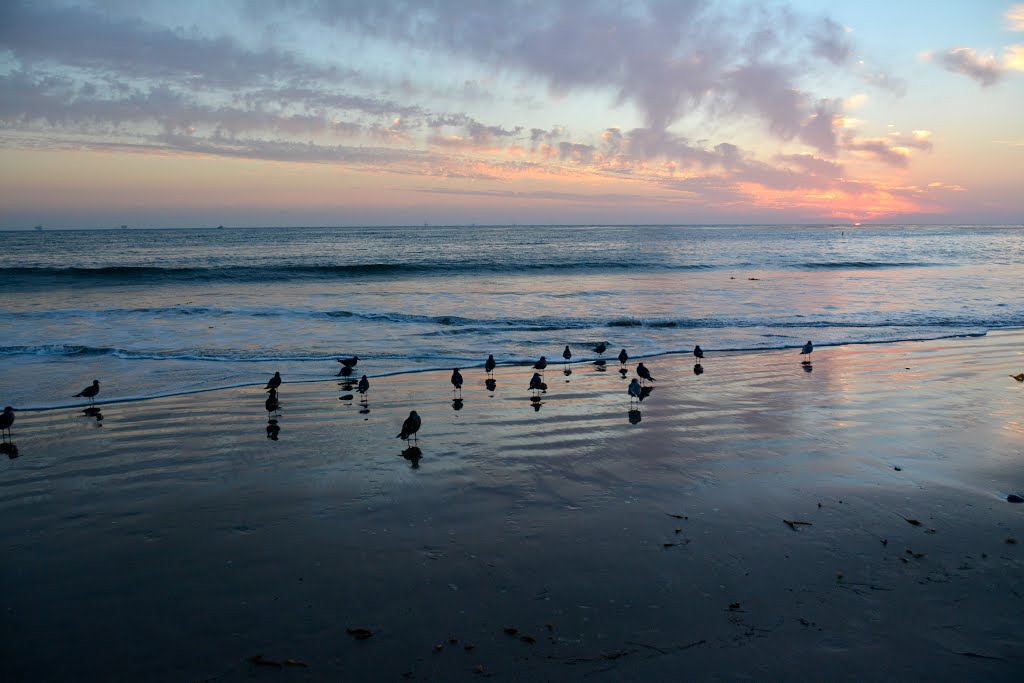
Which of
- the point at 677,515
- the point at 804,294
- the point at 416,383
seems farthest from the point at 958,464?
the point at 804,294

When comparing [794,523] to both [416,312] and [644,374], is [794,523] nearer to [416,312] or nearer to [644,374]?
[644,374]

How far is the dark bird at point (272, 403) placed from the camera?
10500 millimetres

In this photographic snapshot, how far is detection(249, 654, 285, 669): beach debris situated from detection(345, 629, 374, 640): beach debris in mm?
505

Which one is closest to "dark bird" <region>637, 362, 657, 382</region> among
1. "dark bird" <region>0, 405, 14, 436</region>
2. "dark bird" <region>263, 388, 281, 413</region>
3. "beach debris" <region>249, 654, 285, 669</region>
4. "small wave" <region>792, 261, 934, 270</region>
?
"dark bird" <region>263, 388, 281, 413</region>

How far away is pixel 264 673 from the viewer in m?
4.18

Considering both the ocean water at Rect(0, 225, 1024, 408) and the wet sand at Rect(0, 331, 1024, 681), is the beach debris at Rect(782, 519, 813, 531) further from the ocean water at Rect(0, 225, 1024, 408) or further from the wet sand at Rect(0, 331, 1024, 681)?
the ocean water at Rect(0, 225, 1024, 408)

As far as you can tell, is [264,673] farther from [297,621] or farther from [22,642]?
[22,642]

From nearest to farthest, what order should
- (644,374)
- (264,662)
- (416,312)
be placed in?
(264,662)
(644,374)
(416,312)

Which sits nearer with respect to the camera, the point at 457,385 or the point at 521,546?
the point at 521,546

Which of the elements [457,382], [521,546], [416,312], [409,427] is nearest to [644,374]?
[457,382]

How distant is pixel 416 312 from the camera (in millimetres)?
23672

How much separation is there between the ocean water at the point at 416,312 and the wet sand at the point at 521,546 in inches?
176

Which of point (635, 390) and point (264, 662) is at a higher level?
point (635, 390)

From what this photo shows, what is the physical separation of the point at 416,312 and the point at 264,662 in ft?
64.8
